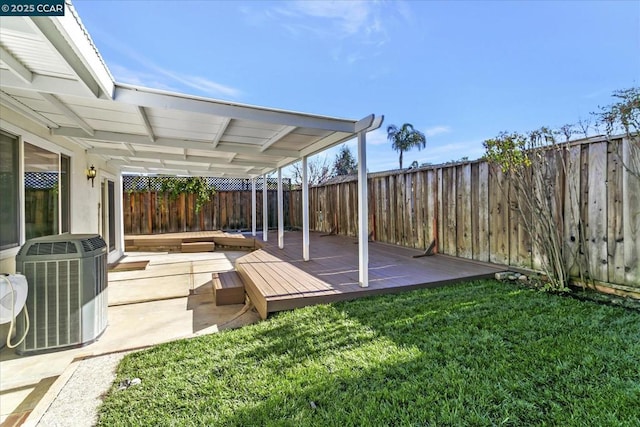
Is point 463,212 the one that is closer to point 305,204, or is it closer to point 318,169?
point 305,204

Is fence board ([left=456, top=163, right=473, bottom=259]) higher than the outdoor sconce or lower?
lower

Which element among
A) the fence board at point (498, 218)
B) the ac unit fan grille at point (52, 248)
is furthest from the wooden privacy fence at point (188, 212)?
the fence board at point (498, 218)

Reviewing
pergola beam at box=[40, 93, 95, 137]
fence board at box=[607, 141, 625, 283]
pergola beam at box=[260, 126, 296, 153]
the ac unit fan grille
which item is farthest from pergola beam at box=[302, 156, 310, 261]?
fence board at box=[607, 141, 625, 283]

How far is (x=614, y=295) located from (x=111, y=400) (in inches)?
187

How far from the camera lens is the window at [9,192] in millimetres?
3080

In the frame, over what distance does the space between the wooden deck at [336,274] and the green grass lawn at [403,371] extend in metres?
0.42

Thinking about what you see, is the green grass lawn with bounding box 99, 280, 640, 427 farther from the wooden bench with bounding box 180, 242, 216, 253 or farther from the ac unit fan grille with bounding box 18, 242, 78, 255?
the wooden bench with bounding box 180, 242, 216, 253

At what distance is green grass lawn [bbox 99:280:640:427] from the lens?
168 centimetres

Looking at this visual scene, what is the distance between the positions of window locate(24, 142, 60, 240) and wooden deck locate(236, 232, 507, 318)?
8.69 feet

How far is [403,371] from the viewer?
2.07 m

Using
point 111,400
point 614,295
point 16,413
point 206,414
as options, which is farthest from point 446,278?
point 16,413

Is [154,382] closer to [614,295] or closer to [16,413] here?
[16,413]

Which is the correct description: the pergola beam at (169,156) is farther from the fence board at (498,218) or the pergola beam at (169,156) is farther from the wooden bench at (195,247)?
the fence board at (498,218)

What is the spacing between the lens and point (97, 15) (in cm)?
468
